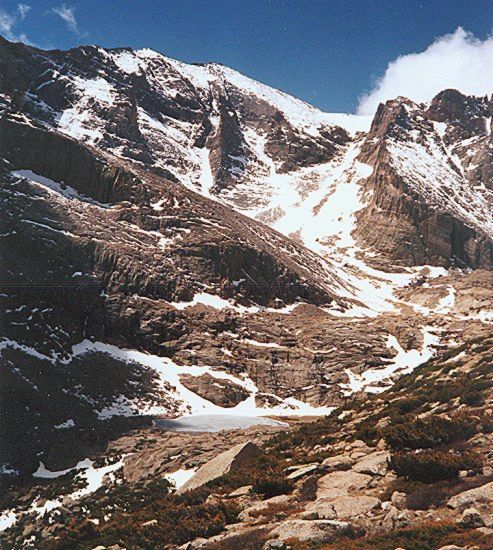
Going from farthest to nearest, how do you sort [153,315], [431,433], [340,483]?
1. [153,315]
2. [431,433]
3. [340,483]

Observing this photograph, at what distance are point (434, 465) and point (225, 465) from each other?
10041 mm

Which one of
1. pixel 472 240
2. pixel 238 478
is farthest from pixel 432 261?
pixel 238 478

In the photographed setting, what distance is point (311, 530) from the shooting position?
1195 cm

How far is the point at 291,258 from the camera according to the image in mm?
131000

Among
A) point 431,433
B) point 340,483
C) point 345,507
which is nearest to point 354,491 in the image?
point 340,483

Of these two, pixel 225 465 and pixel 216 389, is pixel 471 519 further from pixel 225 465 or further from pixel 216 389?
pixel 216 389

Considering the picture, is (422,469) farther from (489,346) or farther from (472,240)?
(472,240)

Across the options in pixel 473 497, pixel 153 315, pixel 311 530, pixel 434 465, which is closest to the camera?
pixel 473 497

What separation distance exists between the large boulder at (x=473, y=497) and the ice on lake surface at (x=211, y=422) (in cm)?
4427

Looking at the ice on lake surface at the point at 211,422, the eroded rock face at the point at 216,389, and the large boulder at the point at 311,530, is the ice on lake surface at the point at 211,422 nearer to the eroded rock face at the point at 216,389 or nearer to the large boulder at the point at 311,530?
the eroded rock face at the point at 216,389

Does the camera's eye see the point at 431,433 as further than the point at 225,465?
No

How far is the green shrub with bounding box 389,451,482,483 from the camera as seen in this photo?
1342 cm

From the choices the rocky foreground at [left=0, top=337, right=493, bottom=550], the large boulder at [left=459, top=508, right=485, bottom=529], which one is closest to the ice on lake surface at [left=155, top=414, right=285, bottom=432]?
the rocky foreground at [left=0, top=337, right=493, bottom=550]

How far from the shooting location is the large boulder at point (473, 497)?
1169 centimetres
